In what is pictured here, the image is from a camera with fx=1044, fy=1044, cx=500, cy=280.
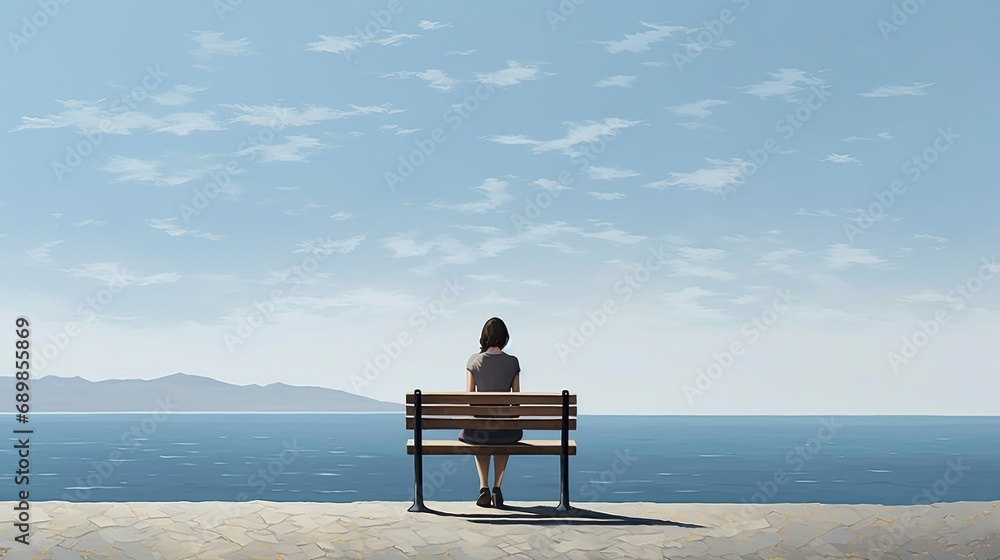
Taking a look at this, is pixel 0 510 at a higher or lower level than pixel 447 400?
lower

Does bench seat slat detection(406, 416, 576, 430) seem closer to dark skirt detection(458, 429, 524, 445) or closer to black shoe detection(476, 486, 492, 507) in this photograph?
dark skirt detection(458, 429, 524, 445)

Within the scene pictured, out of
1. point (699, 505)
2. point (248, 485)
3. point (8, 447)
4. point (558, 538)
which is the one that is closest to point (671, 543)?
point (558, 538)

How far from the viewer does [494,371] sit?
962 centimetres

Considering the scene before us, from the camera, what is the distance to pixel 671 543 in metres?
7.68

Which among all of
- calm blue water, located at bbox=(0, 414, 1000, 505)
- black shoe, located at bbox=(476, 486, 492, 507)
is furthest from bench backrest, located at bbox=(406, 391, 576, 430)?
calm blue water, located at bbox=(0, 414, 1000, 505)

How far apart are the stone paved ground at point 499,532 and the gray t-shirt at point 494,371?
111 centimetres

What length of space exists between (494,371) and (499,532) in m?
1.92

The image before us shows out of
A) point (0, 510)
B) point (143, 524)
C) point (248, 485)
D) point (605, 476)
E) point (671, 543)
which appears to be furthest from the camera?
point (605, 476)

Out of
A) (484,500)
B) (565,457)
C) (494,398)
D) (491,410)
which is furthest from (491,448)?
(565,457)

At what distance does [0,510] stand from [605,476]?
73.2m

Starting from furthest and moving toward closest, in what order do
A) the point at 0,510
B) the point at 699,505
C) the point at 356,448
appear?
1. the point at 356,448
2. the point at 699,505
3. the point at 0,510

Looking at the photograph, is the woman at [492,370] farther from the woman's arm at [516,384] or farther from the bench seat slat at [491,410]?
the bench seat slat at [491,410]

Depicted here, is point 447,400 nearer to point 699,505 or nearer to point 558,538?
point 558,538

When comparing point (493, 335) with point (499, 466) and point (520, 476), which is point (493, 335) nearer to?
point (499, 466)
